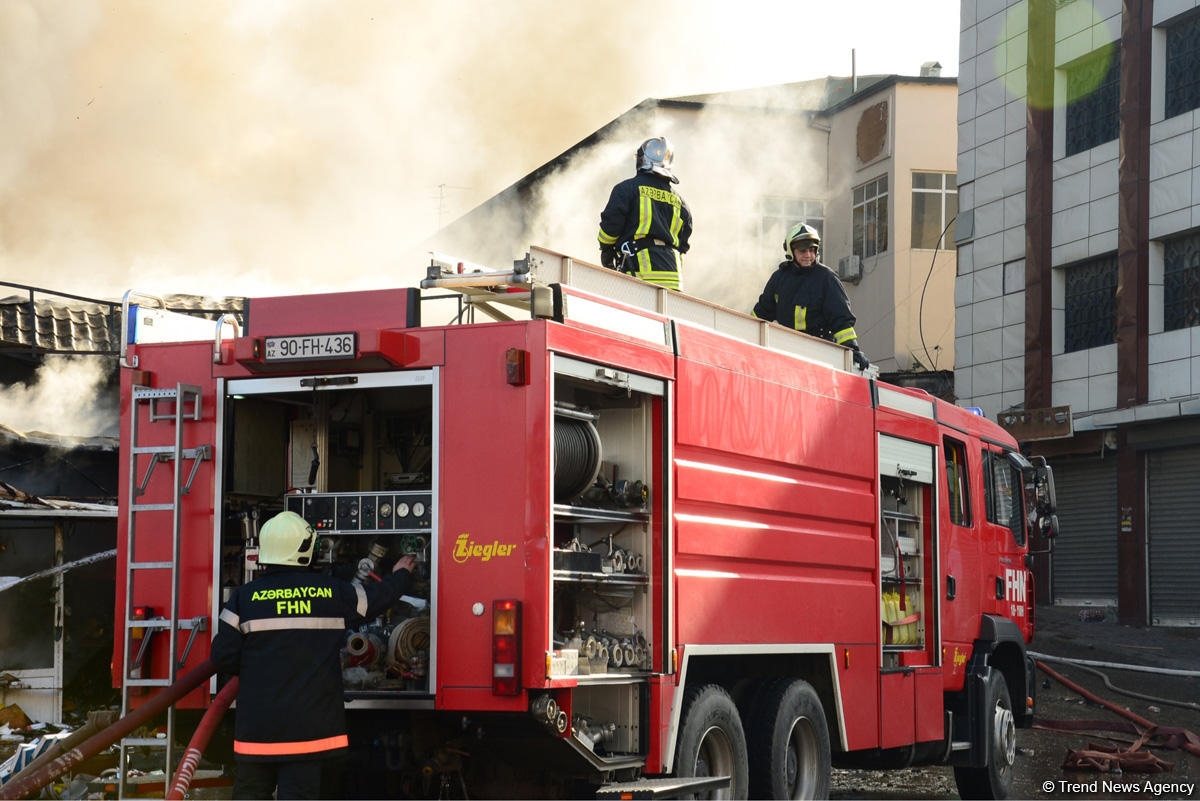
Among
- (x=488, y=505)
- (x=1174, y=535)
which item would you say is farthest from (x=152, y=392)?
(x=1174, y=535)

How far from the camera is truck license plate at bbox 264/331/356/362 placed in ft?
20.5

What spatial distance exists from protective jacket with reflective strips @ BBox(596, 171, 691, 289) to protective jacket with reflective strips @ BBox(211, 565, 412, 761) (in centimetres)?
380

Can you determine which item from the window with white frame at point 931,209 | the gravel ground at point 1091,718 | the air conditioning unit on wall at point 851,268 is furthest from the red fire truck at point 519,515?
the air conditioning unit on wall at point 851,268

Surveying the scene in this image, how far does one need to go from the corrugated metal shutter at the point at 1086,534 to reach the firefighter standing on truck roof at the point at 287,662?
17.0 meters

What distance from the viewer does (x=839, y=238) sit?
32.5 m

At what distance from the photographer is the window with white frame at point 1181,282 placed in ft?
63.9

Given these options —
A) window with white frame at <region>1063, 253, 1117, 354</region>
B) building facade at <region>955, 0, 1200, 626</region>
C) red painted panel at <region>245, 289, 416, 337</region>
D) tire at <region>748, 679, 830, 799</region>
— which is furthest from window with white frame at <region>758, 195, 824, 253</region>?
red painted panel at <region>245, 289, 416, 337</region>

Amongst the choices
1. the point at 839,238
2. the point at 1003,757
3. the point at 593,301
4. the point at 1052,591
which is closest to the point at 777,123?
the point at 839,238

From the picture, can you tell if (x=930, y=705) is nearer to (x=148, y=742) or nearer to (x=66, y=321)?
(x=148, y=742)

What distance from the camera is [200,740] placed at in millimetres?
5902

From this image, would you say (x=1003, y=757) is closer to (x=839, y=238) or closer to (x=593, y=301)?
(x=593, y=301)

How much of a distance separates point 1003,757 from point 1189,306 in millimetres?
11390

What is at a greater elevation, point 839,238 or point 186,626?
point 839,238

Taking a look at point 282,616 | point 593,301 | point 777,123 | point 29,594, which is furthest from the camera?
point 777,123
